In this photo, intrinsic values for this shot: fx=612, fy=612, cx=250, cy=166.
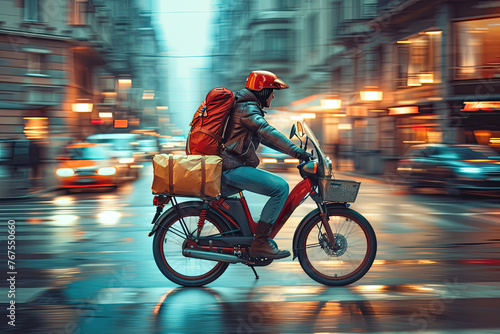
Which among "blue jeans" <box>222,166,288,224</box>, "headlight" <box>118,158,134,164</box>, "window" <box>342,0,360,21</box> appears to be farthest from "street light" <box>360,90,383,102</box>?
"blue jeans" <box>222,166,288,224</box>

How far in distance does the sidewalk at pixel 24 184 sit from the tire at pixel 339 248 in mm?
12505

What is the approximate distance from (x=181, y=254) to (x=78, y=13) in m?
31.6

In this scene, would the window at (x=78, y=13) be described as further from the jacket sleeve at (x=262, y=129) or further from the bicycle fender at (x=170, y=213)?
the jacket sleeve at (x=262, y=129)

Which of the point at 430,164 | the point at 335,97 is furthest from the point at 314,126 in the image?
the point at 430,164

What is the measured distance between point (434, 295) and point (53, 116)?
3094 centimetres

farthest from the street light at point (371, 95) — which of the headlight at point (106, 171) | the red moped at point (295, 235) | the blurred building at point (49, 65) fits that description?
the red moped at point (295, 235)

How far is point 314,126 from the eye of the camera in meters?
49.2

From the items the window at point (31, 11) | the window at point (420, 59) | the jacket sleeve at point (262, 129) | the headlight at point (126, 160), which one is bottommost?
the headlight at point (126, 160)

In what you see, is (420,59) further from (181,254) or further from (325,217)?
(181,254)

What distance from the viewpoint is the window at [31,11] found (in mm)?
31047

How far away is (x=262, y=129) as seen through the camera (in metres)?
5.37

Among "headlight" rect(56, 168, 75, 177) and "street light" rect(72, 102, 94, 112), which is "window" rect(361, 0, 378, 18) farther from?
"headlight" rect(56, 168, 75, 177)

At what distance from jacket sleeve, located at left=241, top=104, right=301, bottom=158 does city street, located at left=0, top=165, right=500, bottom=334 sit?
1297 mm

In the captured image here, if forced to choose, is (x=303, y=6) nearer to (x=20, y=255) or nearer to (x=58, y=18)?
(x=58, y=18)
